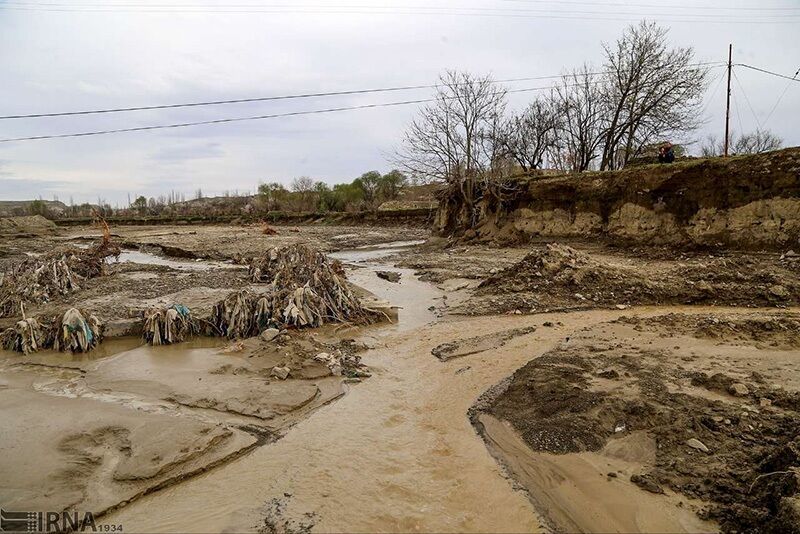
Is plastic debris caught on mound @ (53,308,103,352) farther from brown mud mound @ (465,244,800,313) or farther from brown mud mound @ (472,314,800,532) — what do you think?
brown mud mound @ (465,244,800,313)

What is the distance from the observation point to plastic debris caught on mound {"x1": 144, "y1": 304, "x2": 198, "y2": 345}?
695 cm

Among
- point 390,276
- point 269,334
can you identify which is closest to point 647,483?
point 269,334

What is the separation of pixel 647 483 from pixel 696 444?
24.5 inches

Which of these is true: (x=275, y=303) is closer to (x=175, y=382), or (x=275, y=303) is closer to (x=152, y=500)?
(x=175, y=382)

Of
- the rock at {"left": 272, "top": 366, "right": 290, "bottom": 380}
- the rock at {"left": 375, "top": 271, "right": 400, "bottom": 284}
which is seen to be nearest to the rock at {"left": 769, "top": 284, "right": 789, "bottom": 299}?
the rock at {"left": 375, "top": 271, "right": 400, "bottom": 284}

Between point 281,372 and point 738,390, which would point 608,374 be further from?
point 281,372

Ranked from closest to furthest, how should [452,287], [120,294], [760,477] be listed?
1. [760,477]
2. [120,294]
3. [452,287]

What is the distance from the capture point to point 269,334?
6777 mm

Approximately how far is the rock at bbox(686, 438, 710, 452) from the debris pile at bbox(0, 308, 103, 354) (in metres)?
7.43

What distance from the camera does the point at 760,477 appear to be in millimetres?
2854

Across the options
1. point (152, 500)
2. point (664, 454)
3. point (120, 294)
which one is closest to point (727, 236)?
point (664, 454)

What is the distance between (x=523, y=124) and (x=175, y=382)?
27322 millimetres

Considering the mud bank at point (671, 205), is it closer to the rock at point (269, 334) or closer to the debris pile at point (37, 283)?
the rock at point (269, 334)

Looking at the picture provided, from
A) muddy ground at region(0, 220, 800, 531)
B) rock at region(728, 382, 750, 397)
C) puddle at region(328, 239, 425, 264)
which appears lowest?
muddy ground at region(0, 220, 800, 531)
